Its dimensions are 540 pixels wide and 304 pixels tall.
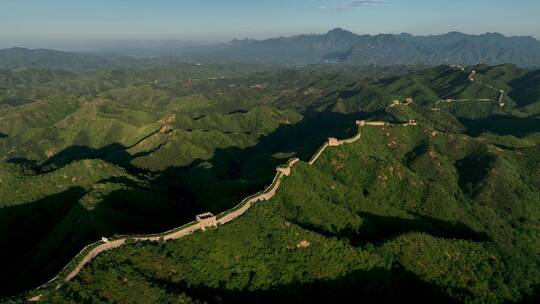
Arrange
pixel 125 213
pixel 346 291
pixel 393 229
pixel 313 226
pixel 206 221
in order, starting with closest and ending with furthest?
pixel 346 291 → pixel 206 221 → pixel 313 226 → pixel 125 213 → pixel 393 229

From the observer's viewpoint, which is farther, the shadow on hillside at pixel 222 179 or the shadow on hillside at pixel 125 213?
the shadow on hillside at pixel 222 179

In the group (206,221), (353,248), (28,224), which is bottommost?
(28,224)

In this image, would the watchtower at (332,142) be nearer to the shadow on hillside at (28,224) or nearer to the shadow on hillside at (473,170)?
the shadow on hillside at (473,170)

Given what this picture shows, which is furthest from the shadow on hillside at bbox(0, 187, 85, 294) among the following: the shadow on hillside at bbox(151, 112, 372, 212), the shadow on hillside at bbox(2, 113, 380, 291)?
the shadow on hillside at bbox(151, 112, 372, 212)

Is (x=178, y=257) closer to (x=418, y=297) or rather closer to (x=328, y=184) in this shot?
(x=418, y=297)

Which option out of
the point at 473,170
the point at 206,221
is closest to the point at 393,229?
the point at 206,221

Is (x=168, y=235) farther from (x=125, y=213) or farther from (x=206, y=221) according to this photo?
(x=125, y=213)

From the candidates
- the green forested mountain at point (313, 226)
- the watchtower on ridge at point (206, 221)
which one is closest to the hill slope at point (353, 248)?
the green forested mountain at point (313, 226)
